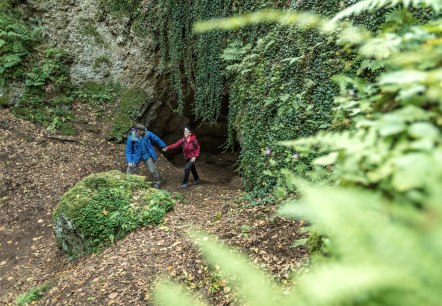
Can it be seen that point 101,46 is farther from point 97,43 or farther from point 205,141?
point 205,141

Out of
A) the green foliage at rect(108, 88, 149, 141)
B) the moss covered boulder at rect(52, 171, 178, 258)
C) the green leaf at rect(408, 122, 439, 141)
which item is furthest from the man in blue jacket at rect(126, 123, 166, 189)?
the green leaf at rect(408, 122, 439, 141)

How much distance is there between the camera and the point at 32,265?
635cm

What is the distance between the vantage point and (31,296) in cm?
514

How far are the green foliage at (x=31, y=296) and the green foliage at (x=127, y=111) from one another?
216 inches

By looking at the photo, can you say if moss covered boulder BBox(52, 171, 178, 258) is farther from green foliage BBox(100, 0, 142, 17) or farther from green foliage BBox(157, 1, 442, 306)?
green foliage BBox(100, 0, 142, 17)

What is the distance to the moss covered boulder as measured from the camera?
18.5 feet

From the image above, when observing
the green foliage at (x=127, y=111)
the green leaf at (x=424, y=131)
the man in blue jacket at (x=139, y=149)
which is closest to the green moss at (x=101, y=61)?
the green foliage at (x=127, y=111)

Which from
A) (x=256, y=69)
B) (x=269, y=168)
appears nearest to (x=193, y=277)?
(x=269, y=168)

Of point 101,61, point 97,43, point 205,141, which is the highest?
point 97,43

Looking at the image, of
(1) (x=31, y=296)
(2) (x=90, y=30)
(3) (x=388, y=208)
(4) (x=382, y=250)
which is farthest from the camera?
(2) (x=90, y=30)

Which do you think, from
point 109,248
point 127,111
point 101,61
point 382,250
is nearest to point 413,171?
point 382,250

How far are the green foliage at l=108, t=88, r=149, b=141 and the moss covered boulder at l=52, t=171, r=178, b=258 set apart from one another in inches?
165

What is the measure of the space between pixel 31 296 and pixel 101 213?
1493mm

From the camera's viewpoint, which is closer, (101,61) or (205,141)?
(101,61)
